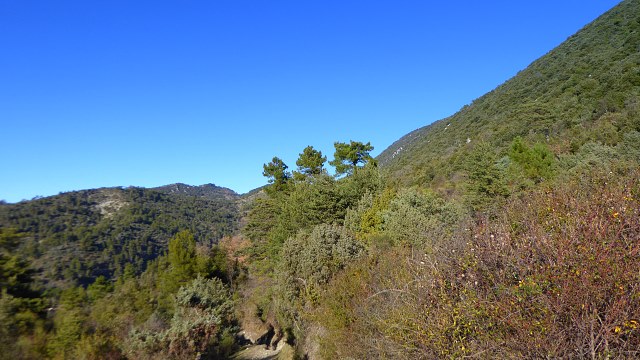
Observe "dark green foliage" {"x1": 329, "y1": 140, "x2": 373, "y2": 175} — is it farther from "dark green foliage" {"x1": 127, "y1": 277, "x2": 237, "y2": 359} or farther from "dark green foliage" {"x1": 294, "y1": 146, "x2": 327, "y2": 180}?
"dark green foliage" {"x1": 127, "y1": 277, "x2": 237, "y2": 359}

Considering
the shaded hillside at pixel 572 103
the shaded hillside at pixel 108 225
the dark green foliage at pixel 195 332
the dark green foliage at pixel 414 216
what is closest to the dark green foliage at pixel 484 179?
the dark green foliage at pixel 414 216

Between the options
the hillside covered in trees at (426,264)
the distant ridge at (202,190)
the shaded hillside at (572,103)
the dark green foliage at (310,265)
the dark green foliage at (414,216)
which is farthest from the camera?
the distant ridge at (202,190)

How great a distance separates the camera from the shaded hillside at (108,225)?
39278 millimetres

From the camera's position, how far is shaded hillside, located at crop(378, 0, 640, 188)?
2970 cm

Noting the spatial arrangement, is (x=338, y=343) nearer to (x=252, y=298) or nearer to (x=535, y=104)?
(x=252, y=298)

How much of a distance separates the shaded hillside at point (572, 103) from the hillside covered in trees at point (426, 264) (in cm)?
27

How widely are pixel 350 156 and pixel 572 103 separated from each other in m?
23.8

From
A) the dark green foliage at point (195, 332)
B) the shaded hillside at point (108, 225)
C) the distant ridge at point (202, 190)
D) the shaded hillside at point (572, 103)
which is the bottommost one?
the dark green foliage at point (195, 332)

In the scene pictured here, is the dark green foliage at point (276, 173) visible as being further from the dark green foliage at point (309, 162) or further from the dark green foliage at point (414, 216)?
the dark green foliage at point (414, 216)

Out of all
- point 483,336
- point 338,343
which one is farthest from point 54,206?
point 483,336

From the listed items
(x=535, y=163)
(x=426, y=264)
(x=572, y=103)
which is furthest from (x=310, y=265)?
(x=572, y=103)

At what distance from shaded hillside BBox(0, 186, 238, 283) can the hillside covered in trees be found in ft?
4.85

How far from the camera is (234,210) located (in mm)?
132875

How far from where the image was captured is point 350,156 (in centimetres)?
3416
